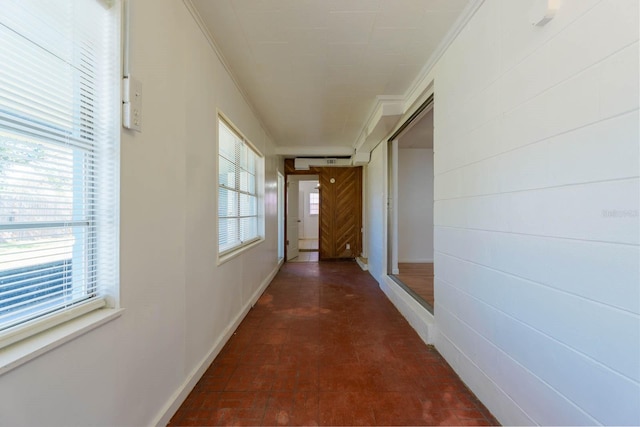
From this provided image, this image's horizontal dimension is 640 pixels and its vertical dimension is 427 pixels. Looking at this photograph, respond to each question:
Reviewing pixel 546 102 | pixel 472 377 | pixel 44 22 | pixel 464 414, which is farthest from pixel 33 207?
pixel 472 377

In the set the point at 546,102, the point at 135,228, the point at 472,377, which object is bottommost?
the point at 472,377

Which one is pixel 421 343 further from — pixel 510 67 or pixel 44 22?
pixel 44 22

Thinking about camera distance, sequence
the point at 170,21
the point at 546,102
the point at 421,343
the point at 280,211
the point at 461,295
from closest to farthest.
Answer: the point at 546,102
the point at 170,21
the point at 461,295
the point at 421,343
the point at 280,211

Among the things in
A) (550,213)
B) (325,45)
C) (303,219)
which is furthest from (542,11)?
(303,219)

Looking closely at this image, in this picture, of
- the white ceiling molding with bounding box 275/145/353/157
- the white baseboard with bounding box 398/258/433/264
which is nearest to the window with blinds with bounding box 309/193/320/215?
the white ceiling molding with bounding box 275/145/353/157

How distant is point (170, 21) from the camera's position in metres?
1.53

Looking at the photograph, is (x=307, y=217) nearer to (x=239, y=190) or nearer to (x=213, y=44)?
(x=239, y=190)

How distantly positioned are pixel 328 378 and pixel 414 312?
4.09 feet

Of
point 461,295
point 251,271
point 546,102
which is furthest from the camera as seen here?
point 251,271

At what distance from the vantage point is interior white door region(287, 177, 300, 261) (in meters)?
6.77

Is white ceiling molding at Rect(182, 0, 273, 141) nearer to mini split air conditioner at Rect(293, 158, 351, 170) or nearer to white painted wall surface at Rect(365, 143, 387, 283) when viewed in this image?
white painted wall surface at Rect(365, 143, 387, 283)

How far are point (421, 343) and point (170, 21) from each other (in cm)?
306

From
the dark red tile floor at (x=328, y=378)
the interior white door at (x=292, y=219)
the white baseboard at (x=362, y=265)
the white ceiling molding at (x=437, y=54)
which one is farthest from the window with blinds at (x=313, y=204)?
the white ceiling molding at (x=437, y=54)

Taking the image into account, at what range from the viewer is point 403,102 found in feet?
10.5
